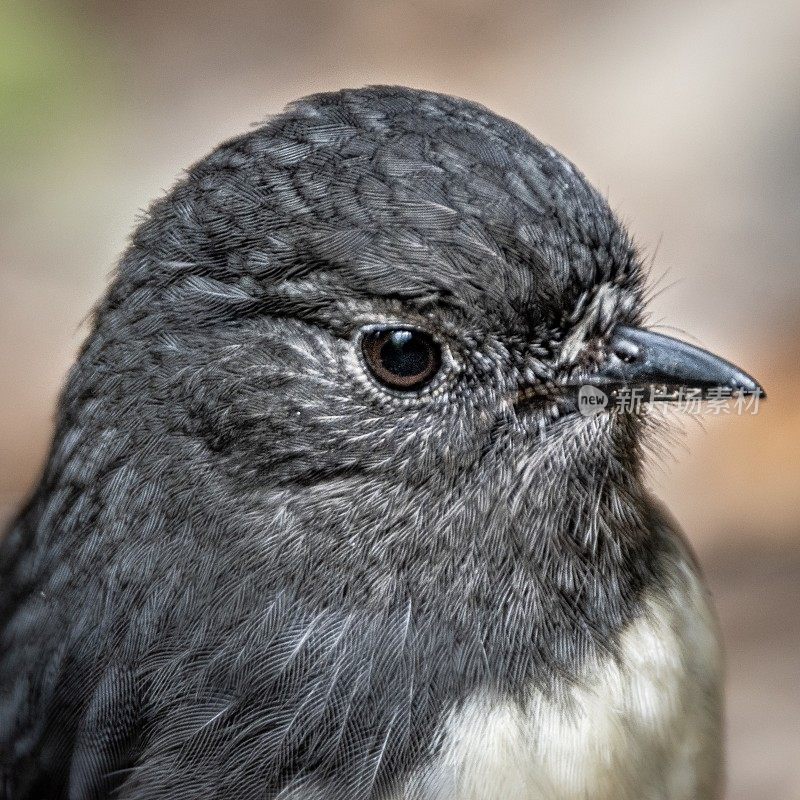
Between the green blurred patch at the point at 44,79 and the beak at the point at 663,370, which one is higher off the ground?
the green blurred patch at the point at 44,79

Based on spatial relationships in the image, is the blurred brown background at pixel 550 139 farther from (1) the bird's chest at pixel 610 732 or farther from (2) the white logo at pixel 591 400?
(2) the white logo at pixel 591 400

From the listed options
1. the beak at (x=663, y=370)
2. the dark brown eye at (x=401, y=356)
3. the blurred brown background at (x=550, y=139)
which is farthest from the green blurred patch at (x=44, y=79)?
the beak at (x=663, y=370)

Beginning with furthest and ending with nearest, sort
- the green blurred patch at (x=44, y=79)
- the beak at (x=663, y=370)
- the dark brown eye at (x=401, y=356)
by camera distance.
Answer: the green blurred patch at (x=44, y=79) < the beak at (x=663, y=370) < the dark brown eye at (x=401, y=356)

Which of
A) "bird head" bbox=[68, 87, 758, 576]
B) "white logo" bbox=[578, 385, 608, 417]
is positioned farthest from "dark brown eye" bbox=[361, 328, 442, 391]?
"white logo" bbox=[578, 385, 608, 417]

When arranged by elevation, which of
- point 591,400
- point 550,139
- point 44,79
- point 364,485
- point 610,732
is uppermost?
point 550,139

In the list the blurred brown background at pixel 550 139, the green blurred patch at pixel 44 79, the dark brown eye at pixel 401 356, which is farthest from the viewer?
the blurred brown background at pixel 550 139

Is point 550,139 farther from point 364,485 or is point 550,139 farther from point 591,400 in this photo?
point 364,485

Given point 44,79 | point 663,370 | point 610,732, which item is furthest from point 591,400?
point 44,79

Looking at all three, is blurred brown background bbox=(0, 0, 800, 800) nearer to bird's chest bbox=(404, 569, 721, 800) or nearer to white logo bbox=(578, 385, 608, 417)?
bird's chest bbox=(404, 569, 721, 800)
